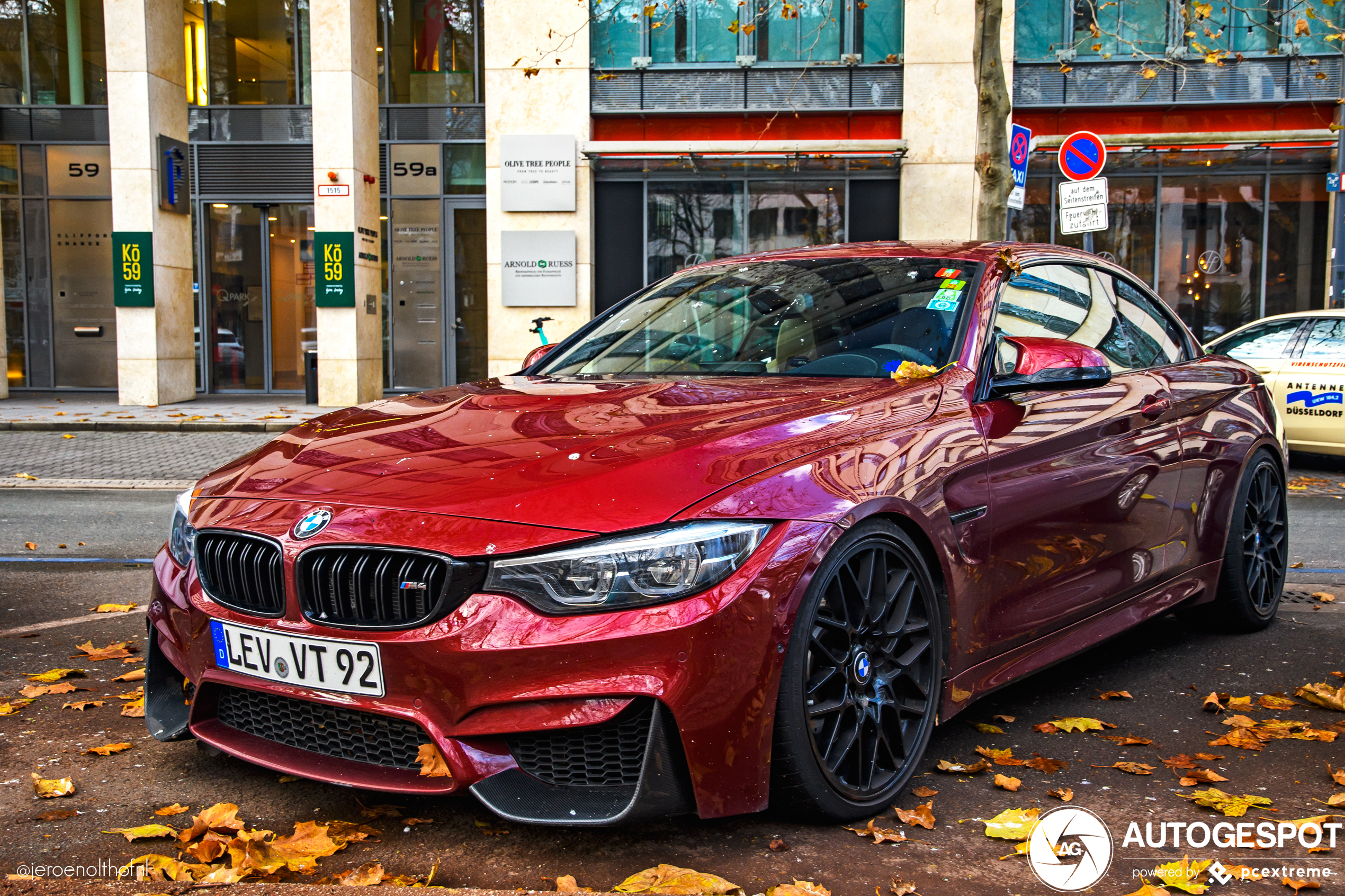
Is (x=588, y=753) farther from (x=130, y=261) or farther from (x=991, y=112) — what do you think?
(x=130, y=261)

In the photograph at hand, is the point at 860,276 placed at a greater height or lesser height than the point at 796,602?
greater

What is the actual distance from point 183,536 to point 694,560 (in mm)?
1444

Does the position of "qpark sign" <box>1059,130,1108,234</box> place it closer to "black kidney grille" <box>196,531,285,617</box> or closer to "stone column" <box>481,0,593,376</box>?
"stone column" <box>481,0,593,376</box>

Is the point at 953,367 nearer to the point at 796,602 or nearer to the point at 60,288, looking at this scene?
the point at 796,602

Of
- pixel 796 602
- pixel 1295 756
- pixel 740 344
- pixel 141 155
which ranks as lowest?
pixel 1295 756

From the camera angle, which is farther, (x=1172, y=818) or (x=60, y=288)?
(x=60, y=288)

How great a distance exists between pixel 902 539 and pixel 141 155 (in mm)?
16882

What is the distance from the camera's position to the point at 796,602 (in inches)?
100

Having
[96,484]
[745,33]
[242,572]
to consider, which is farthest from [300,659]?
[745,33]

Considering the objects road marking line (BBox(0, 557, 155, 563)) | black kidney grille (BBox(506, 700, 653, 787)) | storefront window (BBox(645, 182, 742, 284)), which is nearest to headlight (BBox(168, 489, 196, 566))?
black kidney grille (BBox(506, 700, 653, 787))

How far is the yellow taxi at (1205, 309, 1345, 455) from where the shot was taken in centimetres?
1027

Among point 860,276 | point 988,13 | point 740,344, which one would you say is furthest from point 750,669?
point 988,13

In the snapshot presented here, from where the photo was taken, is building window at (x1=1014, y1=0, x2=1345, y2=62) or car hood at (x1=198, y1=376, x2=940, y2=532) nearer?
car hood at (x1=198, y1=376, x2=940, y2=532)

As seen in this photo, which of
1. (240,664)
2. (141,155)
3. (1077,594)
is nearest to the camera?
(240,664)
